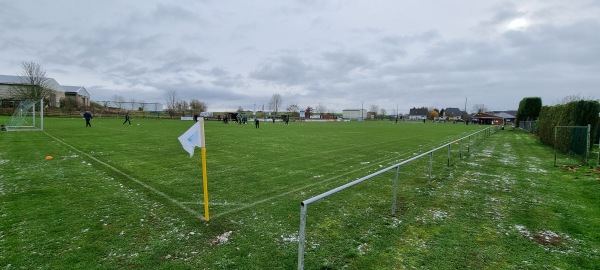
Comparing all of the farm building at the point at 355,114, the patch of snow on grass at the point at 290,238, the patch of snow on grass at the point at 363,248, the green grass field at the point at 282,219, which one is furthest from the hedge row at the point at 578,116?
the farm building at the point at 355,114

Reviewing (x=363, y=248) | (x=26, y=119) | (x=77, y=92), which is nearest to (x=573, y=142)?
(x=363, y=248)

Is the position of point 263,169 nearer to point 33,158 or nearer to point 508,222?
point 508,222

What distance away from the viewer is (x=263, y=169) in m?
10.4

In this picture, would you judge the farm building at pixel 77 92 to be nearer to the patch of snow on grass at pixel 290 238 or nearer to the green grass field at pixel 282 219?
the green grass field at pixel 282 219

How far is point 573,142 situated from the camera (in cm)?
1484

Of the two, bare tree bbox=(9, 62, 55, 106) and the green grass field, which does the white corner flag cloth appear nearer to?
the green grass field

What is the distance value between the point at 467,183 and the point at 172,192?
27.3 ft

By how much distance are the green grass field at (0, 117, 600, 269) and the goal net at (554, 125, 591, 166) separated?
11.0 feet

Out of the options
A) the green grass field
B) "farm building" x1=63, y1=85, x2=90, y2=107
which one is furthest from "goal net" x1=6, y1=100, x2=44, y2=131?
"farm building" x1=63, y1=85, x2=90, y2=107

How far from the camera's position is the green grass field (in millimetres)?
4227

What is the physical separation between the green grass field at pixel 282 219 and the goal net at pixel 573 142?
11.0 feet

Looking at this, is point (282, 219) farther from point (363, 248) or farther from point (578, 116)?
point (578, 116)

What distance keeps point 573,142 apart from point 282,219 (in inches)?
656

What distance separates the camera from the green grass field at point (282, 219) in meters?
4.23
